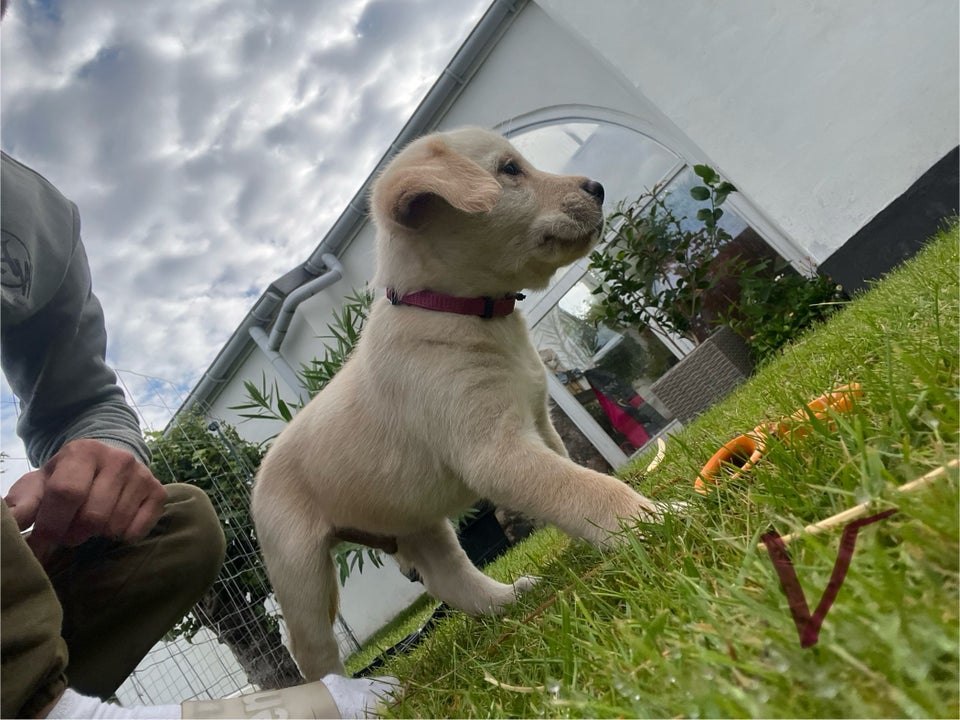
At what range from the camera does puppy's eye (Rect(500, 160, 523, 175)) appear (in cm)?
226

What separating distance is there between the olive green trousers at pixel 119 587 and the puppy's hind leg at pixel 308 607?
0.26 metres

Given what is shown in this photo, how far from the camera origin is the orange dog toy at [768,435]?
1.18m

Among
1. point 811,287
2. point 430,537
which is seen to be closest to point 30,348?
point 430,537

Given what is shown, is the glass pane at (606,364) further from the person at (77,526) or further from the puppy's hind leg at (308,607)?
the person at (77,526)

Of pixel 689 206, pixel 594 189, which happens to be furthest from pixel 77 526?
pixel 689 206

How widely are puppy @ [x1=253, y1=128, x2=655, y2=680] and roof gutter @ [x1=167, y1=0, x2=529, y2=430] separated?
10.1 feet

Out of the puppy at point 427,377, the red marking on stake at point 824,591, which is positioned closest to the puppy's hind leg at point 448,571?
the puppy at point 427,377

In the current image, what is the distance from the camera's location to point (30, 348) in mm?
2381

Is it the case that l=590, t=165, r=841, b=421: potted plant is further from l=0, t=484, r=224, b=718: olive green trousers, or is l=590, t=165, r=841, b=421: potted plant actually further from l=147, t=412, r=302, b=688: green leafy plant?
l=0, t=484, r=224, b=718: olive green trousers

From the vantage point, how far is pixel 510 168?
7.47 ft

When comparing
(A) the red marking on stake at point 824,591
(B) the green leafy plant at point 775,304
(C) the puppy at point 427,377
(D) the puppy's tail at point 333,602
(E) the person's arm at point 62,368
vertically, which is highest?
(E) the person's arm at point 62,368

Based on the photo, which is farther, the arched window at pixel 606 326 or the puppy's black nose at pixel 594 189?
the arched window at pixel 606 326

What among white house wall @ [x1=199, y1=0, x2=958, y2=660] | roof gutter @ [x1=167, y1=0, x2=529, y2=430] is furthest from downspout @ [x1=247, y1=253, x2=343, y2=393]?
white house wall @ [x1=199, y1=0, x2=958, y2=660]

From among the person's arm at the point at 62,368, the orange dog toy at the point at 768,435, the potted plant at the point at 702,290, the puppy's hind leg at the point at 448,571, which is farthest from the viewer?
the potted plant at the point at 702,290
